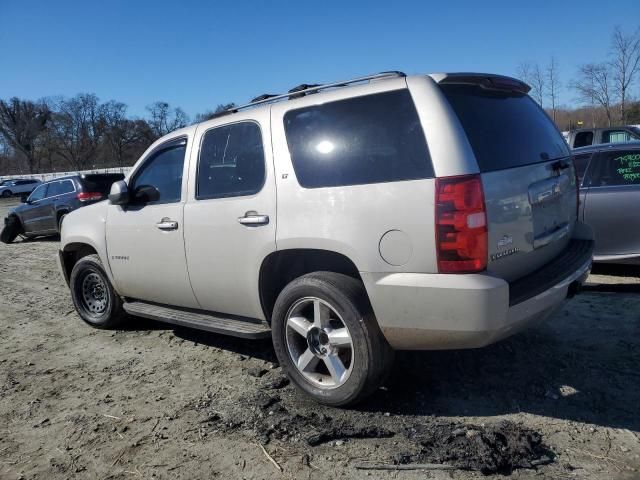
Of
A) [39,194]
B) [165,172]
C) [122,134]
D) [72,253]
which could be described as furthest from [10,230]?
[122,134]

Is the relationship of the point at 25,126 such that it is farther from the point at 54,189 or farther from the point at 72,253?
the point at 72,253

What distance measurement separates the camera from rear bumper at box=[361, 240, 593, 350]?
2.79 metres

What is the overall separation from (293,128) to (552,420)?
7.92 ft

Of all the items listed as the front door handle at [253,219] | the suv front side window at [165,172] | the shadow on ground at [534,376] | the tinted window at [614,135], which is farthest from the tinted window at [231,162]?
the tinted window at [614,135]

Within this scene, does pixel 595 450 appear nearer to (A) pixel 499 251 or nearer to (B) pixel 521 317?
(B) pixel 521 317

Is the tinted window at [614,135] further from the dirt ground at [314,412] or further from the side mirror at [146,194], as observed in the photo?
the side mirror at [146,194]

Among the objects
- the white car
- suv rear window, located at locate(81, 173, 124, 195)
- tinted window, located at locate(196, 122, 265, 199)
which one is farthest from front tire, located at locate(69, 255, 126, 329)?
the white car

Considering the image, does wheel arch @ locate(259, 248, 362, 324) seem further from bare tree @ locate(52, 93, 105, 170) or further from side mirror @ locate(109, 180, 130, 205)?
bare tree @ locate(52, 93, 105, 170)

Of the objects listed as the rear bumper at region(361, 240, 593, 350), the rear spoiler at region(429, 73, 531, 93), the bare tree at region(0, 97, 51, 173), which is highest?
the bare tree at region(0, 97, 51, 173)

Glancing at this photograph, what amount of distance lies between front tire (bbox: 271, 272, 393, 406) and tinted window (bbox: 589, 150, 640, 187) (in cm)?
417

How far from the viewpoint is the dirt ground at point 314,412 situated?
280 cm

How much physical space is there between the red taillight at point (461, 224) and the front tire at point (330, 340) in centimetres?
62

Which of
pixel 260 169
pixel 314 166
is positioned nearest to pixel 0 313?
pixel 260 169

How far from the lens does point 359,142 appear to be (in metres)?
3.20
